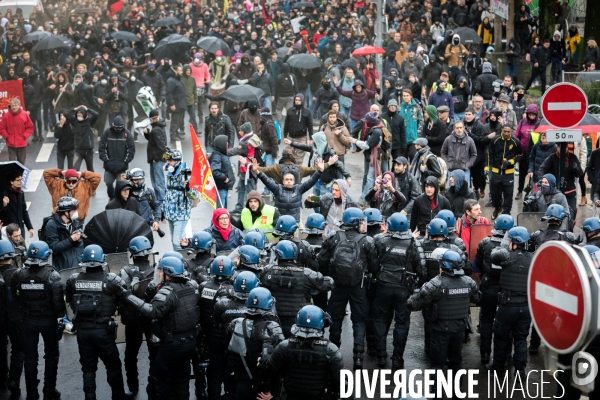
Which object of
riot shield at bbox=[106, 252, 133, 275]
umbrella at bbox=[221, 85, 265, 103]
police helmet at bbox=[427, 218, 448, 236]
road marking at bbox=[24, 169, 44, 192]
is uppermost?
umbrella at bbox=[221, 85, 265, 103]

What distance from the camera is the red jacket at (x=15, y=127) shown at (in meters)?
19.7

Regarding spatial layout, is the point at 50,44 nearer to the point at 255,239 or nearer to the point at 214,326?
the point at 255,239

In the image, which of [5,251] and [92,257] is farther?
[5,251]

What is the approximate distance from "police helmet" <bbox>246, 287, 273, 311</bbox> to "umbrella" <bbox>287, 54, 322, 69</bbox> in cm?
1589

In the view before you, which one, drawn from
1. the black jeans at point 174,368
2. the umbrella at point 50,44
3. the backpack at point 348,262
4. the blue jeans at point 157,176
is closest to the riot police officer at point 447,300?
the backpack at point 348,262

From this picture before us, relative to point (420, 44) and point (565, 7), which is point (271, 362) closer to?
point (420, 44)

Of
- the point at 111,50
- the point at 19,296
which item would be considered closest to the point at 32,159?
the point at 111,50

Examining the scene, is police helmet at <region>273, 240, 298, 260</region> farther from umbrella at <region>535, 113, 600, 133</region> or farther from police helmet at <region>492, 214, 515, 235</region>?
umbrella at <region>535, 113, 600, 133</region>

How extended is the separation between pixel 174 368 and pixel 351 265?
2.28 meters

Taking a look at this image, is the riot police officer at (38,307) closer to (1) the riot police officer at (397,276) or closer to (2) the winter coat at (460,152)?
(1) the riot police officer at (397,276)

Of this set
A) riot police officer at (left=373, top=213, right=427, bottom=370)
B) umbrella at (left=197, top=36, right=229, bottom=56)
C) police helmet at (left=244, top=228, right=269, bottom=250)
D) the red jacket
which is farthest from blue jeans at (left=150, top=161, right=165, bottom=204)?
umbrella at (left=197, top=36, right=229, bottom=56)

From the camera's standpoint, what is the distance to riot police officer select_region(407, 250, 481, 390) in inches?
402

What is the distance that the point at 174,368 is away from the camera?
10094mm

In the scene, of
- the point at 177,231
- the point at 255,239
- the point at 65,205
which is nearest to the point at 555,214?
the point at 255,239
